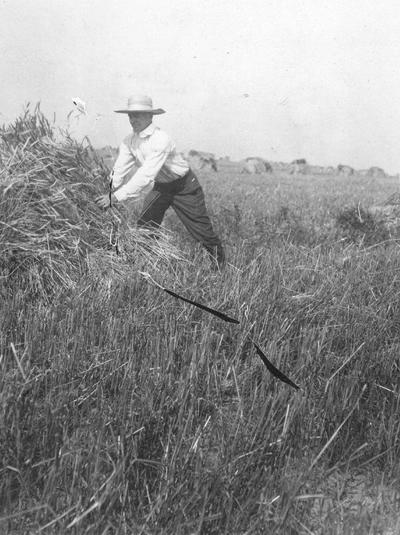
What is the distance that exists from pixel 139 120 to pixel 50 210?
160 centimetres

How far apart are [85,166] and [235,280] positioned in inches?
55.2

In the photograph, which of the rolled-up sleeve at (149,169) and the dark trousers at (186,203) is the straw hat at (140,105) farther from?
the dark trousers at (186,203)

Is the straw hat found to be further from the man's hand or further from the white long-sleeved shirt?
the man's hand

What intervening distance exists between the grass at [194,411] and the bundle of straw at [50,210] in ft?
0.54

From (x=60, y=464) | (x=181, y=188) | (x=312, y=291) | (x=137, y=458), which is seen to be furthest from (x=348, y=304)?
(x=181, y=188)

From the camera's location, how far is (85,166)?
4.19 m

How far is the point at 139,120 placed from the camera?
5.03 m

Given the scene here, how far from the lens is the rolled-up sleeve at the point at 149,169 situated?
4.53 metres

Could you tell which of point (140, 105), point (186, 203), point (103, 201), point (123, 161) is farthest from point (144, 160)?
point (103, 201)

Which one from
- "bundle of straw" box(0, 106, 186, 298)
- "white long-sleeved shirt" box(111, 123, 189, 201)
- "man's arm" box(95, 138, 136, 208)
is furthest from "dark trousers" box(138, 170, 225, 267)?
"bundle of straw" box(0, 106, 186, 298)

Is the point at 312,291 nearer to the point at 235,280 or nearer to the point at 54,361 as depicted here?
the point at 235,280

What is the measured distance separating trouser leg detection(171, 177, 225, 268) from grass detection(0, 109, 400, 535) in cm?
176

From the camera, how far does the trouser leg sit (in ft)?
17.9

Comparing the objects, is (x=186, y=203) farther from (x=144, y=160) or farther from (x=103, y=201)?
(x=103, y=201)
